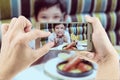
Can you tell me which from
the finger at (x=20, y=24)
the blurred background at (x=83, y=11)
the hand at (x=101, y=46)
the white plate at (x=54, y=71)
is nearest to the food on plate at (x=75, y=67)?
the white plate at (x=54, y=71)

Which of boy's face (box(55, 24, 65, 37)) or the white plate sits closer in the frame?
the white plate

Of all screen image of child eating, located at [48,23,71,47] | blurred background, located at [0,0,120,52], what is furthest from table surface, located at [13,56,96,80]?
blurred background, located at [0,0,120,52]

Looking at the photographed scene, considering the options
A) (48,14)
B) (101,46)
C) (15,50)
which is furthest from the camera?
(48,14)

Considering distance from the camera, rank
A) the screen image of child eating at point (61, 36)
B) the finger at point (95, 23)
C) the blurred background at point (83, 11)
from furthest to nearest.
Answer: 1. the blurred background at point (83, 11)
2. the screen image of child eating at point (61, 36)
3. the finger at point (95, 23)

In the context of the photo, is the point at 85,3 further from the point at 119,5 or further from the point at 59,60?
the point at 59,60

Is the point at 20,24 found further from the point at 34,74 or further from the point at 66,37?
the point at 66,37

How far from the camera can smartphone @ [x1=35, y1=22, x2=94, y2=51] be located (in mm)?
846

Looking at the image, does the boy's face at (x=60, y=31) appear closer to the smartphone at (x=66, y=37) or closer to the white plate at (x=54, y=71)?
the smartphone at (x=66, y=37)

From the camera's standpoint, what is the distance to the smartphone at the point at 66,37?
846 millimetres

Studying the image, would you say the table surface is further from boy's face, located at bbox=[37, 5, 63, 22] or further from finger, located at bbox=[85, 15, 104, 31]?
boy's face, located at bbox=[37, 5, 63, 22]

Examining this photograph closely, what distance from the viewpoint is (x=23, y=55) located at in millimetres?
540

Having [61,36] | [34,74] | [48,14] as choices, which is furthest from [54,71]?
[48,14]

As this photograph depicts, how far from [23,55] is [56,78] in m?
0.26

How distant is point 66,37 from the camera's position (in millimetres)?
988
